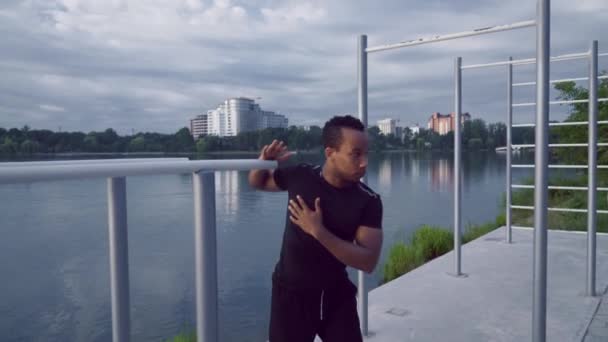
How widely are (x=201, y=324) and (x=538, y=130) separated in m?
2.01

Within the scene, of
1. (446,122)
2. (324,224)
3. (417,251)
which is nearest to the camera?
(324,224)

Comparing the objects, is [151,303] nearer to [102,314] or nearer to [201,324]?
[102,314]

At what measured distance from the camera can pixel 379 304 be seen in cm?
416

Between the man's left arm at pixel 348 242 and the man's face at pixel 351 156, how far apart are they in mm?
147

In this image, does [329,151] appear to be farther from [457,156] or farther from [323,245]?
[457,156]

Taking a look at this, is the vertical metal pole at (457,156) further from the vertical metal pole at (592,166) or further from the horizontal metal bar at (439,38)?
the horizontal metal bar at (439,38)

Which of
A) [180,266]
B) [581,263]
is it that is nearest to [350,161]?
[581,263]

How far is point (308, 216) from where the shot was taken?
1688 mm

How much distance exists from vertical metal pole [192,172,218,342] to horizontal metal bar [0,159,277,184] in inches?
2.6

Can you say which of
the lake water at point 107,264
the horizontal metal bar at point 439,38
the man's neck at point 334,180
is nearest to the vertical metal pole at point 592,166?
the horizontal metal bar at point 439,38

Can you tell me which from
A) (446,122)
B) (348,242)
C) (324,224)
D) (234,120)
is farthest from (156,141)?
(446,122)

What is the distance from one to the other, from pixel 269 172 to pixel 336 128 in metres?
0.40

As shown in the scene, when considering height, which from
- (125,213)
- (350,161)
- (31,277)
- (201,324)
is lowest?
(31,277)

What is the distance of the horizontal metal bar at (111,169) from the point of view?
1123 millimetres
